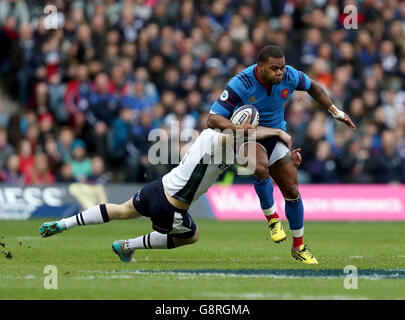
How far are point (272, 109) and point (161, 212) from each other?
7.23 feet

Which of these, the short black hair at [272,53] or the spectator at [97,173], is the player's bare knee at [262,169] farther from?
the spectator at [97,173]

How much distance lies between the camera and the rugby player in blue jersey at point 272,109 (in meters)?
11.2

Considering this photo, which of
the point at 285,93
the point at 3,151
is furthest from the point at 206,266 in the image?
the point at 3,151

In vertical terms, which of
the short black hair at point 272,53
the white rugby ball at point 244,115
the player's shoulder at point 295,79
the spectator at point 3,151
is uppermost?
the short black hair at point 272,53

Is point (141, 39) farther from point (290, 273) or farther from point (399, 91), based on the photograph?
point (290, 273)

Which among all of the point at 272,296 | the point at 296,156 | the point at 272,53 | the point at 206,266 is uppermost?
the point at 272,53

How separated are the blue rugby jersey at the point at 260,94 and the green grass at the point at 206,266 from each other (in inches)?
72.2

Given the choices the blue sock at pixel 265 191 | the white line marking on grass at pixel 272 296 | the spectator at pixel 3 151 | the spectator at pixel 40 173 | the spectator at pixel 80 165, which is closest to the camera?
the white line marking on grass at pixel 272 296

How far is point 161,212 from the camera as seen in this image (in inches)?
416

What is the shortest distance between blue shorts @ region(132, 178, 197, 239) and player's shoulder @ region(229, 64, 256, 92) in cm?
155

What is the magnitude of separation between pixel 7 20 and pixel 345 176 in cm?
873

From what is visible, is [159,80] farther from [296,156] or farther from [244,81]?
[296,156]

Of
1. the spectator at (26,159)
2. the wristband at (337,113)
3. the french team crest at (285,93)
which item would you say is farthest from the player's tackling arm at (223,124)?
the spectator at (26,159)

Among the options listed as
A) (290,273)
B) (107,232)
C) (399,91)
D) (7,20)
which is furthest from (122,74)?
(290,273)
